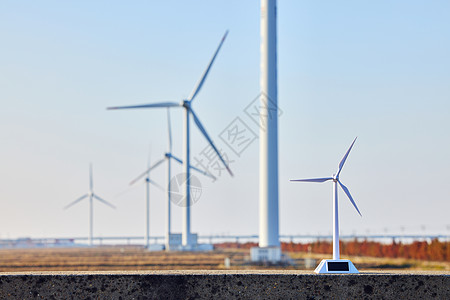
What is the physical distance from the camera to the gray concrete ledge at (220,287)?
981 cm

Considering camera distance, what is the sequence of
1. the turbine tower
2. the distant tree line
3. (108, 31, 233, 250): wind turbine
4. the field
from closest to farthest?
the turbine tower
the field
(108, 31, 233, 250): wind turbine
the distant tree line

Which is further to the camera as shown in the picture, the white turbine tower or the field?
the field

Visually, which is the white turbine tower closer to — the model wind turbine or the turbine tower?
the turbine tower

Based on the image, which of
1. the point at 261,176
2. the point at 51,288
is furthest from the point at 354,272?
the point at 261,176

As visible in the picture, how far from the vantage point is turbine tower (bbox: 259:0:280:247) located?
64.3 meters

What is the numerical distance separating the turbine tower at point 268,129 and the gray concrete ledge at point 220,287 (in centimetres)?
5423

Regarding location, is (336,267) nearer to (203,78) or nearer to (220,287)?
(220,287)

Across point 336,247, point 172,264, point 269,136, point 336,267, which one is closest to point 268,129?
point 269,136

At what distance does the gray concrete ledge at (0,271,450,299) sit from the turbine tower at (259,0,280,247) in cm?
5423

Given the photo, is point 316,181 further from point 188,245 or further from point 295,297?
point 188,245

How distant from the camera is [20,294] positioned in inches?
388

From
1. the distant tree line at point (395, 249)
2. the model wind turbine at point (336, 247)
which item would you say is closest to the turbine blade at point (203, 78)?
the distant tree line at point (395, 249)

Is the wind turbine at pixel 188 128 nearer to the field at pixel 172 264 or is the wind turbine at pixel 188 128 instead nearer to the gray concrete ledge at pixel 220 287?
the field at pixel 172 264

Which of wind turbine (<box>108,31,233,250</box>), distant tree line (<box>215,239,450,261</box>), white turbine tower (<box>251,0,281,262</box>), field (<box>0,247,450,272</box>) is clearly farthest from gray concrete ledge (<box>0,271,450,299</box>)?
distant tree line (<box>215,239,450,261</box>)
